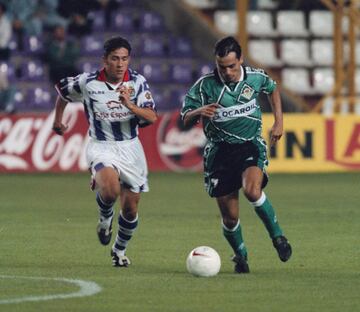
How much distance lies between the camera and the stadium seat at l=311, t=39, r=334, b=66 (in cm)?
2909

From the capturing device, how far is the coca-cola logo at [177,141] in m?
22.8

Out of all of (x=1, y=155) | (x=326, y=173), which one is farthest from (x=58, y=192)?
(x=326, y=173)

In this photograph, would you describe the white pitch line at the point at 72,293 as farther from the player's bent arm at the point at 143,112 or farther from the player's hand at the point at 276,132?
the player's hand at the point at 276,132

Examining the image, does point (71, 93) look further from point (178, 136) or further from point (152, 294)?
point (178, 136)

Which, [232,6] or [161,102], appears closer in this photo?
[161,102]

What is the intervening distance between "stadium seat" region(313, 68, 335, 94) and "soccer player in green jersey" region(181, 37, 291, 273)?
18.3m

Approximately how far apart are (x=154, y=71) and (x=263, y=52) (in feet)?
8.48

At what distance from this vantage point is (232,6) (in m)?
28.9

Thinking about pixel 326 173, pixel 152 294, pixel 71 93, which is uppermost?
pixel 71 93

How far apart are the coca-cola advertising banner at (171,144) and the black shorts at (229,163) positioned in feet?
41.1

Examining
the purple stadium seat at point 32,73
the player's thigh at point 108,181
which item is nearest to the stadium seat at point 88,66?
the purple stadium seat at point 32,73

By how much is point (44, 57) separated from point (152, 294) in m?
17.0

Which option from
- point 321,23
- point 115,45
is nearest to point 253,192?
point 115,45

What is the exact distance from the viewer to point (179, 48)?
2786 cm
